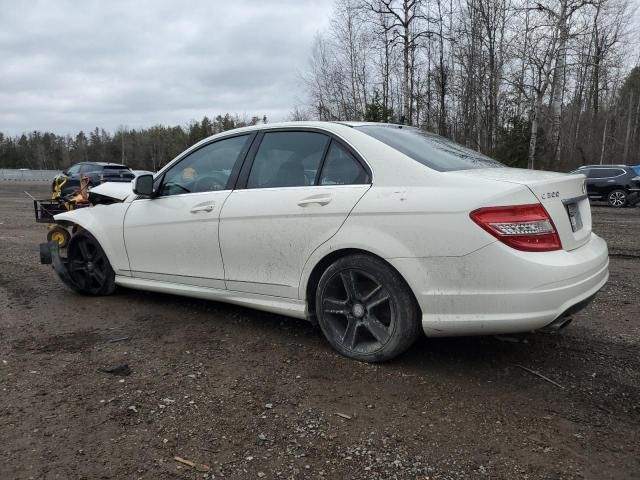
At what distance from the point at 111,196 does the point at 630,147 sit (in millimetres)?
49255

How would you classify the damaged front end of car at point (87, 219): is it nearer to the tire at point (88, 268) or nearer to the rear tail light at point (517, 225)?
the tire at point (88, 268)

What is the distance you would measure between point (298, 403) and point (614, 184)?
1923 cm

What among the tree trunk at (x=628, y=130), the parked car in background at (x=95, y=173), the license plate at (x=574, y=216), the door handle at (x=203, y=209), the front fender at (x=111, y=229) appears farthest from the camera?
the tree trunk at (x=628, y=130)

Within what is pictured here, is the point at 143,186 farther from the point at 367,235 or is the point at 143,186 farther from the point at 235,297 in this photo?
the point at 367,235

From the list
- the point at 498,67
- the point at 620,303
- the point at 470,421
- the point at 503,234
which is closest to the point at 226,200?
the point at 503,234

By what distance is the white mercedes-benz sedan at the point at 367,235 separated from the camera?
9.48 ft

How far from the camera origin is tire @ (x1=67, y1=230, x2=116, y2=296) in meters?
5.18

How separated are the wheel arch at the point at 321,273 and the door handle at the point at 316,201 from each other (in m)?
0.33

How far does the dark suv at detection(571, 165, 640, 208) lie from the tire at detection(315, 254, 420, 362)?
684 inches

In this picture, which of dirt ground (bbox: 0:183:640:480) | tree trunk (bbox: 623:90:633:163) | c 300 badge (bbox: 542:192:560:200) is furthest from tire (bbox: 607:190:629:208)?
tree trunk (bbox: 623:90:633:163)

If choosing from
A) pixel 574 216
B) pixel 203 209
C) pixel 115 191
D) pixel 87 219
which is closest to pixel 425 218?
pixel 574 216

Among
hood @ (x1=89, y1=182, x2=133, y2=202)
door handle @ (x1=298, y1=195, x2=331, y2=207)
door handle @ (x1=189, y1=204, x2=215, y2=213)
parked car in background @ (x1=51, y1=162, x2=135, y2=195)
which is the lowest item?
door handle @ (x1=189, y1=204, x2=215, y2=213)

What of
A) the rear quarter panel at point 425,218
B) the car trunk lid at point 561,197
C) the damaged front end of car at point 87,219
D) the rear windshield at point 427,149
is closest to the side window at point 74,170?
the damaged front end of car at point 87,219

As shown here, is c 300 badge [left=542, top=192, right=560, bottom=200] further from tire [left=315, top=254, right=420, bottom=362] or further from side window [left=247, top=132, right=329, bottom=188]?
side window [left=247, top=132, right=329, bottom=188]
